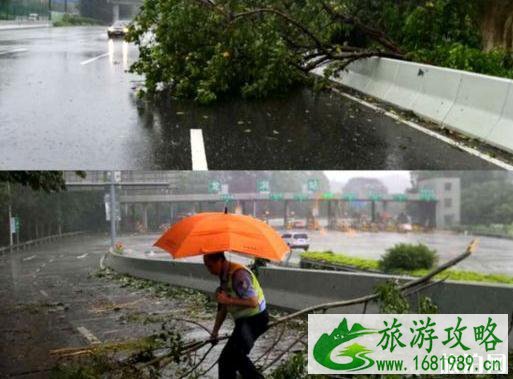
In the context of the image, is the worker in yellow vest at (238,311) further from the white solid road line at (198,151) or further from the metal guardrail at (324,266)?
the white solid road line at (198,151)

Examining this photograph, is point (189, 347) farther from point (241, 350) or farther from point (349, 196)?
point (349, 196)

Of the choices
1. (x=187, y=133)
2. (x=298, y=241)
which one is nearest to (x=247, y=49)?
(x=187, y=133)

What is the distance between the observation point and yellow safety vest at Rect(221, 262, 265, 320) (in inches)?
207

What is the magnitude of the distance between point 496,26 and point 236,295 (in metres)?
12.7

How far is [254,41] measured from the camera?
11.9 meters

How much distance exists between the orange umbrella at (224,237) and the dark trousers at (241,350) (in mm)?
529

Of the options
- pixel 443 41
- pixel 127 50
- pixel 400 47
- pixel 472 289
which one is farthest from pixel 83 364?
pixel 127 50

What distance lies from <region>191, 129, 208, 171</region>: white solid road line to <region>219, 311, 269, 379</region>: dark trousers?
102 inches

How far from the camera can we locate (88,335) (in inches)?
225

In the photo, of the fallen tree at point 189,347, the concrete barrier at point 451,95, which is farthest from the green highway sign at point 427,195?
the concrete barrier at point 451,95

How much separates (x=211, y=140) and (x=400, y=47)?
721 centimetres

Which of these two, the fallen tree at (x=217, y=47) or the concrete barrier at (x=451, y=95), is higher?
the fallen tree at (x=217, y=47)

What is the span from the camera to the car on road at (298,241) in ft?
18.9

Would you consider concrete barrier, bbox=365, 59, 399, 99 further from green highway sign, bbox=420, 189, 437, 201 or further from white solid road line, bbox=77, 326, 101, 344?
white solid road line, bbox=77, 326, 101, 344
